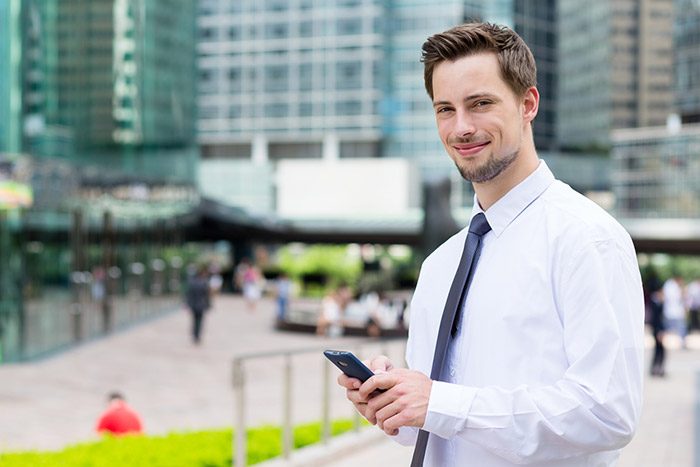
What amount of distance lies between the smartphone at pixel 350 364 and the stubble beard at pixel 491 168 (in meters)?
0.45

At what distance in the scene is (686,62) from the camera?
66.8m

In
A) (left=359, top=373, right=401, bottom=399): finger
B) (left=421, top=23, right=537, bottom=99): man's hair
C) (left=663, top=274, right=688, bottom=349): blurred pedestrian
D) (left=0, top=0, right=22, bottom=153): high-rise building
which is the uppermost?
(left=0, top=0, right=22, bottom=153): high-rise building

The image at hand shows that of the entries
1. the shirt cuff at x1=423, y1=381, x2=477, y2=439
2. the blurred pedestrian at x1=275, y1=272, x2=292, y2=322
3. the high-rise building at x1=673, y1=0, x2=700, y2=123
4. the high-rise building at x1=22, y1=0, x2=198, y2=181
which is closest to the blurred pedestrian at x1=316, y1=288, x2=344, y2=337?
the blurred pedestrian at x1=275, y1=272, x2=292, y2=322

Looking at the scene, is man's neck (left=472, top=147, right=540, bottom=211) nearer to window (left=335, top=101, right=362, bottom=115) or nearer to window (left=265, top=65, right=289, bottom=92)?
window (left=335, top=101, right=362, bottom=115)

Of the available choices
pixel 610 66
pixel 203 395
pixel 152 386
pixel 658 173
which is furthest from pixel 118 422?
pixel 610 66

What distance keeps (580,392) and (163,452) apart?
5142 mm

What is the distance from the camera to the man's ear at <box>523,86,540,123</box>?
1710mm

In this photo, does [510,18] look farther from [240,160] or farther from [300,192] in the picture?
[240,160]

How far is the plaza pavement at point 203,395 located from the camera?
7969 mm

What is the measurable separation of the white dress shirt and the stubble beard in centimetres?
6

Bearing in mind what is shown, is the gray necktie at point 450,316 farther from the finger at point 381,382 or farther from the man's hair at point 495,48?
the man's hair at point 495,48

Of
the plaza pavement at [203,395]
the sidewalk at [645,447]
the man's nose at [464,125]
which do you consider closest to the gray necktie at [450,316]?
the man's nose at [464,125]

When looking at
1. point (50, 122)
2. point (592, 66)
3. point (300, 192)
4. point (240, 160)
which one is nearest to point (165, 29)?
point (50, 122)

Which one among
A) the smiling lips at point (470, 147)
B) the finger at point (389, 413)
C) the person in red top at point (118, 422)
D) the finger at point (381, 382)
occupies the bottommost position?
the person in red top at point (118, 422)
